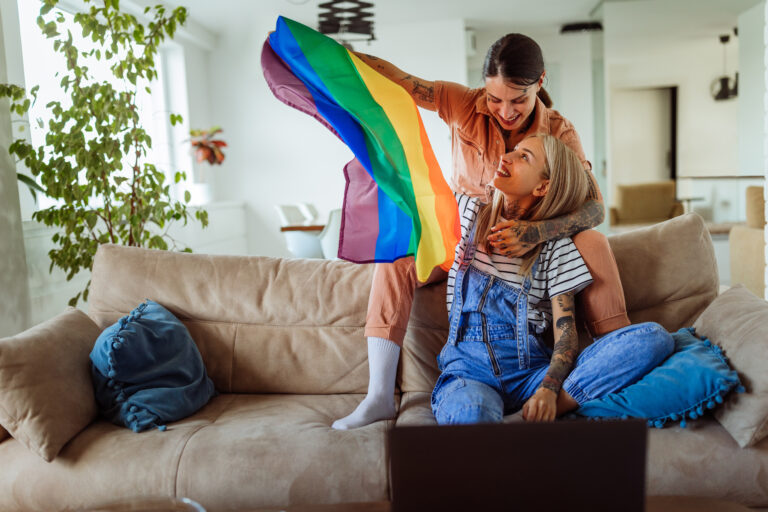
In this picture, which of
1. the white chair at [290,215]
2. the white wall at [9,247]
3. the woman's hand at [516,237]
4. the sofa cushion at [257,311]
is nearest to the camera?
the woman's hand at [516,237]

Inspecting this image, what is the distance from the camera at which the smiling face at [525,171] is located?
5.82 ft

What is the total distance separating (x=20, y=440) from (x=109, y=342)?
1.06 ft

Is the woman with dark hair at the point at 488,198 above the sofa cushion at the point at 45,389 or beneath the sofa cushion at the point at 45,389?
above

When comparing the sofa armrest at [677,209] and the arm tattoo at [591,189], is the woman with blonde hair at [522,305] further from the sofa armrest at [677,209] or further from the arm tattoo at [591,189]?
the sofa armrest at [677,209]

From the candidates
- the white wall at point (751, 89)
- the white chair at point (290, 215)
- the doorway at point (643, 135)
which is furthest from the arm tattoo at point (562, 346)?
the doorway at point (643, 135)

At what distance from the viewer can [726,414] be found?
1.53 meters

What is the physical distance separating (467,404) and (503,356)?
0.79ft

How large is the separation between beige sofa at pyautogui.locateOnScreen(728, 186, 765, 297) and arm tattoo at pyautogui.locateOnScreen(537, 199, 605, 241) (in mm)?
3019

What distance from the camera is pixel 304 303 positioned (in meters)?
2.10

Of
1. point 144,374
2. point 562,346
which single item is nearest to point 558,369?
point 562,346

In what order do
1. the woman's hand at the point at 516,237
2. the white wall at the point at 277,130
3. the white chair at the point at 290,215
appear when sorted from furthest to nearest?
the white wall at the point at 277,130 → the white chair at the point at 290,215 → the woman's hand at the point at 516,237

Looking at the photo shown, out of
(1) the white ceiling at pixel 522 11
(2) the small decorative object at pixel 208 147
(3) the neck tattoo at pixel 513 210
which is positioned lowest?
(3) the neck tattoo at pixel 513 210

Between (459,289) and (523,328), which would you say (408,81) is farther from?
(523,328)

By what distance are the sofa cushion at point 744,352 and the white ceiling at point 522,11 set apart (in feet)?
17.7
